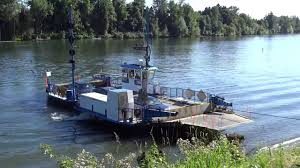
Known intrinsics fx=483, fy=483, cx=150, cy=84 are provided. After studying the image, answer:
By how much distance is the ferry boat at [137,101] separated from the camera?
3156cm

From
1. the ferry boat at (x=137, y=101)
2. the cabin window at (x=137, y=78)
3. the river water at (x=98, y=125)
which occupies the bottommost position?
the river water at (x=98, y=125)

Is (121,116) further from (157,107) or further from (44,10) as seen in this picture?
(44,10)

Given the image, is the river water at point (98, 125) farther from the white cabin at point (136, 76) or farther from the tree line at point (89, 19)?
the tree line at point (89, 19)

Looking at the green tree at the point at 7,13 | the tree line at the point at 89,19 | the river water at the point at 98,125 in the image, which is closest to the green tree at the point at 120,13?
the tree line at the point at 89,19

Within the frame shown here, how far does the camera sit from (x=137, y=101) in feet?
116

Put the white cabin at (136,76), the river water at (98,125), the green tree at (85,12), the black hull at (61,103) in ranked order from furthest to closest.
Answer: the green tree at (85,12)
the black hull at (61,103)
the white cabin at (136,76)
the river water at (98,125)

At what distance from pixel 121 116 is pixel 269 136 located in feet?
33.6

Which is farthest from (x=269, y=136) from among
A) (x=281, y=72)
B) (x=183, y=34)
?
(x=183, y=34)

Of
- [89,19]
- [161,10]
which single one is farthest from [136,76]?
[161,10]

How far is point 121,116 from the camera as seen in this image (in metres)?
32.0

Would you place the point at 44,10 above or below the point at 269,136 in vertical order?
above

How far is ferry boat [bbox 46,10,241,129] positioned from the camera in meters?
31.6

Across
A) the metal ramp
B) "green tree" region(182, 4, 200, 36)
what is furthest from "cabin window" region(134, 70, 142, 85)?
"green tree" region(182, 4, 200, 36)

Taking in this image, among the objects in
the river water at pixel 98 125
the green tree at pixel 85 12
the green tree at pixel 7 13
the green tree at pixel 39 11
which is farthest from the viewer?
the green tree at pixel 85 12
